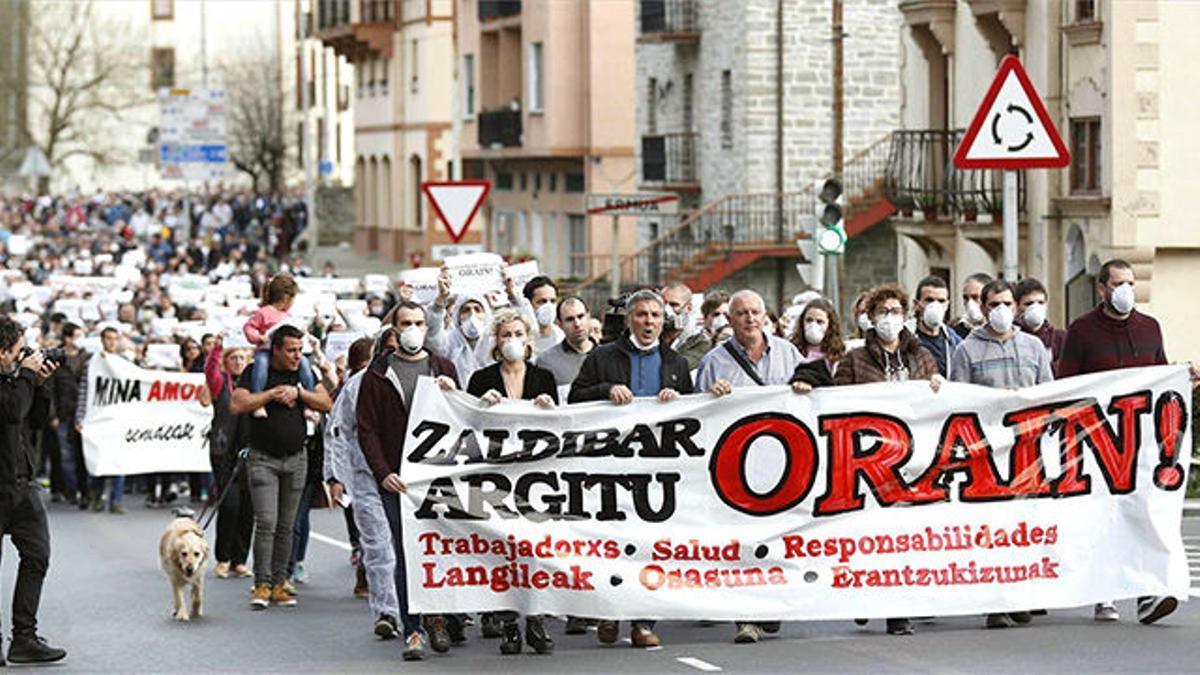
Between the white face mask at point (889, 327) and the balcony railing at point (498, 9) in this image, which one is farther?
the balcony railing at point (498, 9)

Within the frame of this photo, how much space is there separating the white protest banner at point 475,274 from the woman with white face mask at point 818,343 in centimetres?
257

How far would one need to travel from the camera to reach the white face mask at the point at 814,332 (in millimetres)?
16859

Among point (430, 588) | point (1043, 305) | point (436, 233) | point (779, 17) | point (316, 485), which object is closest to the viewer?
point (430, 588)

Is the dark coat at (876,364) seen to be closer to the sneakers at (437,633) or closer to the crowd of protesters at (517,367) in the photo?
the crowd of protesters at (517,367)

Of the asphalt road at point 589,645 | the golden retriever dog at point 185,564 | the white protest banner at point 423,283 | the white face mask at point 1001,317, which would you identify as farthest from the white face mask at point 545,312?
the white face mask at point 1001,317

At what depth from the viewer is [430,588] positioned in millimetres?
15438

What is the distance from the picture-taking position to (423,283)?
20.4m

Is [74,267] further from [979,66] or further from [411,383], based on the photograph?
[411,383]

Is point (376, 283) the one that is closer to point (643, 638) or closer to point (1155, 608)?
point (643, 638)

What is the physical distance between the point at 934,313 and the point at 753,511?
212cm

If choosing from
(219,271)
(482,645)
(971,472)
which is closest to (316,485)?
(482,645)

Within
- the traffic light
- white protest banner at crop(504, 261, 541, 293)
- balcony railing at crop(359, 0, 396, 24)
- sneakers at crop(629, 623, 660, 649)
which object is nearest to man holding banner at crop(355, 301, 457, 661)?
sneakers at crop(629, 623, 660, 649)

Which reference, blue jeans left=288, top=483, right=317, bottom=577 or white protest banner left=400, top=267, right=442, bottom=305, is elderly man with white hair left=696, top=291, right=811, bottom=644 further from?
blue jeans left=288, top=483, right=317, bottom=577

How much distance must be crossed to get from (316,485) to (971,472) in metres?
6.02
